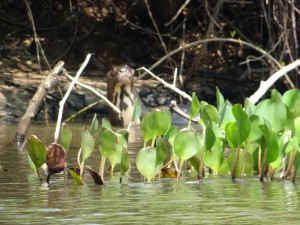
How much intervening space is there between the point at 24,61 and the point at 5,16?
61 centimetres

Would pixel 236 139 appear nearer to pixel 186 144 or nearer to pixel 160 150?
pixel 186 144

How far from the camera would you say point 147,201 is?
4191 mm

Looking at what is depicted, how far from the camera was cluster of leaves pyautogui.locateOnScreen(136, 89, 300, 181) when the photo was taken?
4.70 m

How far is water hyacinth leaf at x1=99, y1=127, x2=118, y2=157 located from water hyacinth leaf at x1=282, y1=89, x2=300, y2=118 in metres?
0.97

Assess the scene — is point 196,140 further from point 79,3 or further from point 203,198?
point 79,3

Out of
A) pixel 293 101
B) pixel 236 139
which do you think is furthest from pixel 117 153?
pixel 293 101

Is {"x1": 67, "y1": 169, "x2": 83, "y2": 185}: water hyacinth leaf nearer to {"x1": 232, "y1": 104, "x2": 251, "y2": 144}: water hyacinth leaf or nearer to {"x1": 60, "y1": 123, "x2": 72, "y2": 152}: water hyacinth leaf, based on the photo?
{"x1": 60, "y1": 123, "x2": 72, "y2": 152}: water hyacinth leaf

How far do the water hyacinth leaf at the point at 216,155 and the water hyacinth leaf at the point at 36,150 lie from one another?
0.87 metres

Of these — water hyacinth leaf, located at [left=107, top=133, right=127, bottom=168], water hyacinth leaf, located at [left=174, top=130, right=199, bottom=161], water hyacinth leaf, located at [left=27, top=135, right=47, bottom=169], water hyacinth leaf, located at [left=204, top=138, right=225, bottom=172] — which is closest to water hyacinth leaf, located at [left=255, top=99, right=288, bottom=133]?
A: water hyacinth leaf, located at [left=204, top=138, right=225, bottom=172]

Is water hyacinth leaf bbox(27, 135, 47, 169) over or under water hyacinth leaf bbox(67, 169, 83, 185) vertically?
over

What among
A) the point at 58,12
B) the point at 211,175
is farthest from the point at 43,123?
the point at 211,175

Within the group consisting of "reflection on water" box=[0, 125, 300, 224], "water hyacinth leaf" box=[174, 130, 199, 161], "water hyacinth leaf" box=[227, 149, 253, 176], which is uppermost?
"water hyacinth leaf" box=[174, 130, 199, 161]

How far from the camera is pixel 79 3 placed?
10547 millimetres

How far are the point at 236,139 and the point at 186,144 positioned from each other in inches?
11.2
